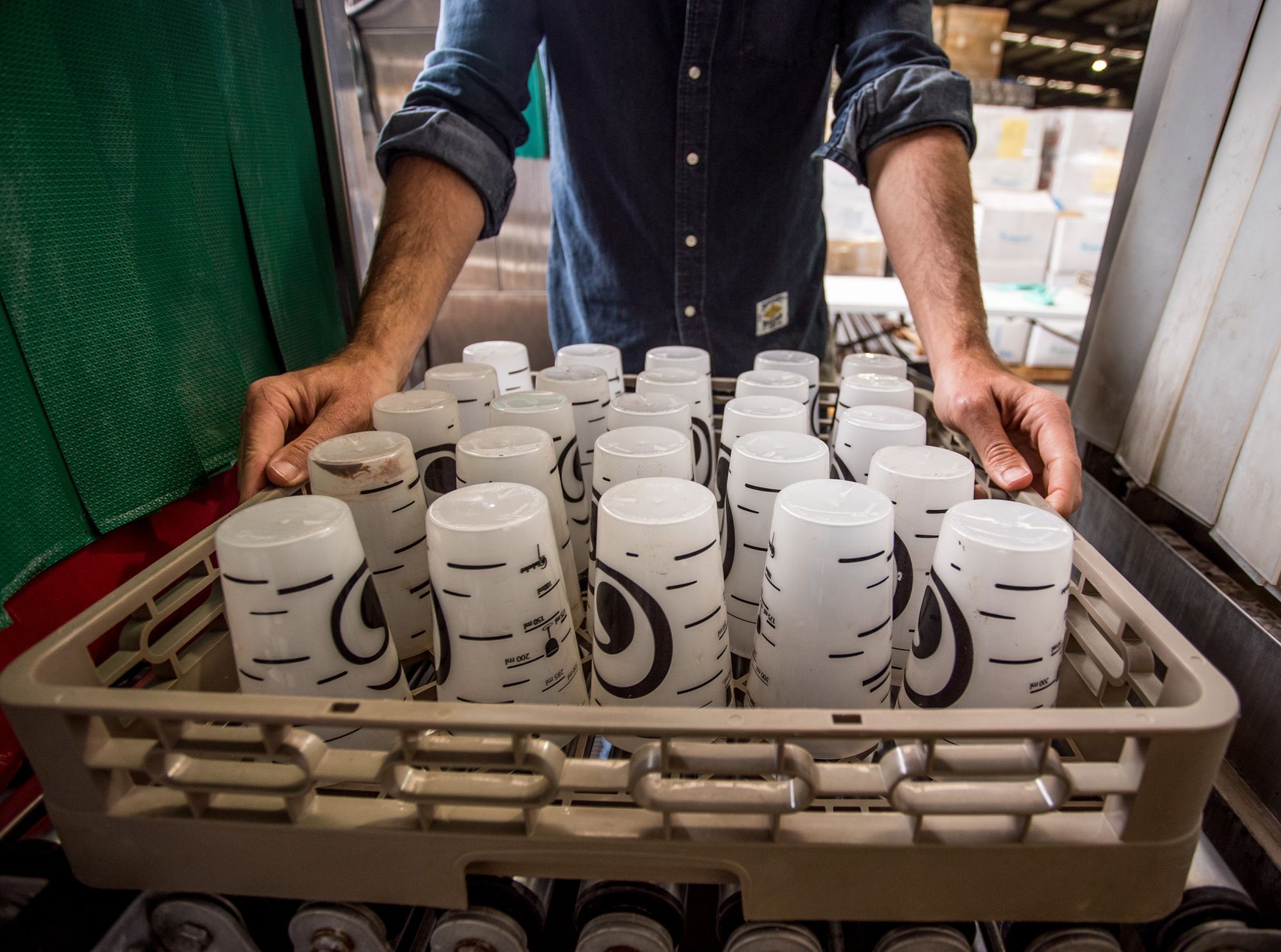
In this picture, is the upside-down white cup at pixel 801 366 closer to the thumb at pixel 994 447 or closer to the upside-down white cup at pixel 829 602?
the thumb at pixel 994 447

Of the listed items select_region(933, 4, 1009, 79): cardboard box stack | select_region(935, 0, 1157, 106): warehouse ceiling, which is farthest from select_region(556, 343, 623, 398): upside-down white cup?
select_region(935, 0, 1157, 106): warehouse ceiling

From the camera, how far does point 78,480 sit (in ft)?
2.08

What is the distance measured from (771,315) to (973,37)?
2.84m

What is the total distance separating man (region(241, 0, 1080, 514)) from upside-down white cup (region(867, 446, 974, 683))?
127 mm

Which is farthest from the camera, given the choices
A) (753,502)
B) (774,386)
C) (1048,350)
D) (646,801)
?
(1048,350)

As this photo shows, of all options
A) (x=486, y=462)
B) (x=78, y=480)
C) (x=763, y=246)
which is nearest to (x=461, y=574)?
(x=486, y=462)

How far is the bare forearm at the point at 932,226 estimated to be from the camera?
86 centimetres

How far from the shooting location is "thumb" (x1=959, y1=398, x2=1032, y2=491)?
0.60 meters

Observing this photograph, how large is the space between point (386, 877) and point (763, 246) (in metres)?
1.02

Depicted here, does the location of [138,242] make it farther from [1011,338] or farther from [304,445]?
[1011,338]

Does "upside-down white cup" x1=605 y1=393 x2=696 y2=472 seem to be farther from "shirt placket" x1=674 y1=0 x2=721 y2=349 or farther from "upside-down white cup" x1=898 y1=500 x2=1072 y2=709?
"shirt placket" x1=674 y1=0 x2=721 y2=349

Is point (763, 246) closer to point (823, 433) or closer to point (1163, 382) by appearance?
point (823, 433)

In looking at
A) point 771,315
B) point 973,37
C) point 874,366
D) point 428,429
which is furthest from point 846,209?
point 428,429

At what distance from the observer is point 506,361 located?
40.1 inches
